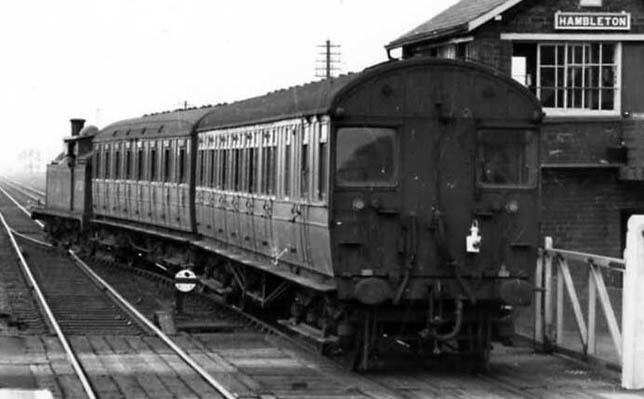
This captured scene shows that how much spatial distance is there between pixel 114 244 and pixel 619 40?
44.3 ft

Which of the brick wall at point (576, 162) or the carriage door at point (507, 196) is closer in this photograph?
the carriage door at point (507, 196)

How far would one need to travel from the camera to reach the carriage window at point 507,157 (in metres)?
13.7

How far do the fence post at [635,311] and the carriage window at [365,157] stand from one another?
7.95ft

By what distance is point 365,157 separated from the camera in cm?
1336

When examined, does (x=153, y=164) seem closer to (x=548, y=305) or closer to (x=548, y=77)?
(x=548, y=77)

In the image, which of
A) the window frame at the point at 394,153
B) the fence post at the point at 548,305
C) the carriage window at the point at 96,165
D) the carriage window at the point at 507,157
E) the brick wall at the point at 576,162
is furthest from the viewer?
the carriage window at the point at 96,165

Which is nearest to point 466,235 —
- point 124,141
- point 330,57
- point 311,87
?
point 311,87

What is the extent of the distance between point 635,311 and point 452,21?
31.6 ft

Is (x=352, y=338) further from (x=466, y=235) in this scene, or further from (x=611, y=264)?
(x=611, y=264)

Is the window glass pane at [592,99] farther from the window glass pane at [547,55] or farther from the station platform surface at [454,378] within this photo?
the station platform surface at [454,378]

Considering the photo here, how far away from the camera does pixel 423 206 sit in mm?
13430

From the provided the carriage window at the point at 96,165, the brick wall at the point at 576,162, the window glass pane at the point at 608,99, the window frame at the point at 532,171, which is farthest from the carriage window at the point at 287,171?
the carriage window at the point at 96,165

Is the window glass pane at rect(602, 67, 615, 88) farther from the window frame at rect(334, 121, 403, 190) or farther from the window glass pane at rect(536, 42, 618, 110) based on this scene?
the window frame at rect(334, 121, 403, 190)

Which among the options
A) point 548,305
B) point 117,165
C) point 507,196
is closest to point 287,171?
point 507,196
